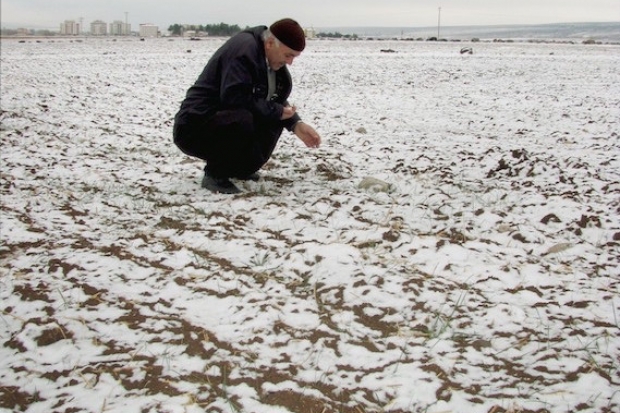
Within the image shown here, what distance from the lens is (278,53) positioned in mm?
3965

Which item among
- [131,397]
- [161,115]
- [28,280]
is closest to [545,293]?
[131,397]

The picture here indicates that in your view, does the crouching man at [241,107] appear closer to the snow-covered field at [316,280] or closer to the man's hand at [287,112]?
the man's hand at [287,112]

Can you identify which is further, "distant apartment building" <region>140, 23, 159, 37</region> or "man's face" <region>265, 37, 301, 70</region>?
"distant apartment building" <region>140, 23, 159, 37</region>

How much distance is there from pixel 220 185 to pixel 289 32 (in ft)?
4.78

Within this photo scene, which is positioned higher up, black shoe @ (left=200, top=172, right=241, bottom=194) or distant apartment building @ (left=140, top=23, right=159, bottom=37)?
distant apartment building @ (left=140, top=23, right=159, bottom=37)

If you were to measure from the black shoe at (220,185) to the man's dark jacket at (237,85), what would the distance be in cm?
56

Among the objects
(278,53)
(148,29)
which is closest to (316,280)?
(278,53)

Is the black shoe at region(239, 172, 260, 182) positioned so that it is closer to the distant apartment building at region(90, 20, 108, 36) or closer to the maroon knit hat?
the maroon knit hat

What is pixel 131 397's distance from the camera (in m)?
2.04

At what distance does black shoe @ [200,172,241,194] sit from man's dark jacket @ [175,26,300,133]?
1.85 feet

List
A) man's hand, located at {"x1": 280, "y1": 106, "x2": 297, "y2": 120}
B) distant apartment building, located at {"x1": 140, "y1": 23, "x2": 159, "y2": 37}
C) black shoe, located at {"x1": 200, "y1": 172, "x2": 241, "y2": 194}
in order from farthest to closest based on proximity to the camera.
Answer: distant apartment building, located at {"x1": 140, "y1": 23, "x2": 159, "y2": 37} < black shoe, located at {"x1": 200, "y1": 172, "x2": 241, "y2": 194} < man's hand, located at {"x1": 280, "y1": 106, "x2": 297, "y2": 120}

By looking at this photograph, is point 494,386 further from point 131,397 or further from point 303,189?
point 303,189

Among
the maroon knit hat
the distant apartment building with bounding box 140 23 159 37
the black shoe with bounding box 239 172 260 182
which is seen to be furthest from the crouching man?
the distant apartment building with bounding box 140 23 159 37

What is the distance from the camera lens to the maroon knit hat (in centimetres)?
384
